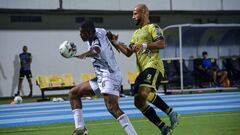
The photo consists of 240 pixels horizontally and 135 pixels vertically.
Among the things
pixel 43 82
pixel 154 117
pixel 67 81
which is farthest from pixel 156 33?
pixel 67 81

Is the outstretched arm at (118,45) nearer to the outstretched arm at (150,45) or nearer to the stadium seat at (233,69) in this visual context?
the outstretched arm at (150,45)

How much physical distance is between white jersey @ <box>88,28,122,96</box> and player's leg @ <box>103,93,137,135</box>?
0.09 m

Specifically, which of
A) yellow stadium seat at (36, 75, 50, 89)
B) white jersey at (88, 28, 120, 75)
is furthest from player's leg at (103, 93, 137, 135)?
yellow stadium seat at (36, 75, 50, 89)

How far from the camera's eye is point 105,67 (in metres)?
7.85

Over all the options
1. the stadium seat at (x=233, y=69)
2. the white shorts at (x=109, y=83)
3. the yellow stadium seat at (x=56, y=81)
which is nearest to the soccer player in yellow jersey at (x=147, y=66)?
the white shorts at (x=109, y=83)

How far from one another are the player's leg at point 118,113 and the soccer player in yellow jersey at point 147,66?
2.62 feet

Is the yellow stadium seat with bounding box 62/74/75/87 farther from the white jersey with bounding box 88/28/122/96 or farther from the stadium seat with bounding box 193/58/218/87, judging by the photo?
the white jersey with bounding box 88/28/122/96

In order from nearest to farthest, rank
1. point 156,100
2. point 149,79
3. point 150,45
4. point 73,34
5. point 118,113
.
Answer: point 118,113 → point 150,45 → point 149,79 → point 156,100 → point 73,34

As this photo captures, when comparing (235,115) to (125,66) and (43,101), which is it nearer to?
(43,101)

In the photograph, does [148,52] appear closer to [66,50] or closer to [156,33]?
[156,33]

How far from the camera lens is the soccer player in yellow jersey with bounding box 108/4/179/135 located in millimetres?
8367

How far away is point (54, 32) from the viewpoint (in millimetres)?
25219

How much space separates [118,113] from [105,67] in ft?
2.42

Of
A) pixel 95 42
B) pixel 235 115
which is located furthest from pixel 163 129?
pixel 235 115
